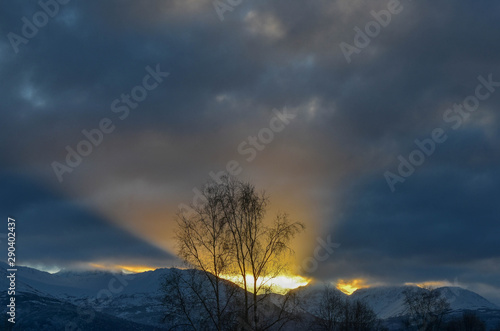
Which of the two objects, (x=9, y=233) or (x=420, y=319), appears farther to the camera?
(x=420, y=319)

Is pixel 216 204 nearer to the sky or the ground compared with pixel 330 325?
nearer to the sky

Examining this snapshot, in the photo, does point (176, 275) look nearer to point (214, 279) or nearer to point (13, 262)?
point (214, 279)

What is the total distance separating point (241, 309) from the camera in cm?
4709

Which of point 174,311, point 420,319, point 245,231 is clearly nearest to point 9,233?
point 174,311

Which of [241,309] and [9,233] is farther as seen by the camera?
[9,233]

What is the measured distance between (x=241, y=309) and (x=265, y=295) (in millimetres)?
2947

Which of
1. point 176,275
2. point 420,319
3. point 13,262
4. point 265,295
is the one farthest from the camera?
point 420,319

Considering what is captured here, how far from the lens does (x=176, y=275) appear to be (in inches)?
1804

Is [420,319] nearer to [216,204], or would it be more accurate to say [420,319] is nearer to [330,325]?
[330,325]

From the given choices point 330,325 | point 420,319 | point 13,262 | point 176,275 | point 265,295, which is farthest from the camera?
point 420,319

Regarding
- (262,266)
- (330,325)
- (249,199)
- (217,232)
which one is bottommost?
(330,325)

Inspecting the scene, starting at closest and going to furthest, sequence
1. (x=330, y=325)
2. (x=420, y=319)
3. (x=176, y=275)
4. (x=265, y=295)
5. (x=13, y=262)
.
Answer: (x=176, y=275) → (x=265, y=295) → (x=13, y=262) → (x=330, y=325) → (x=420, y=319)

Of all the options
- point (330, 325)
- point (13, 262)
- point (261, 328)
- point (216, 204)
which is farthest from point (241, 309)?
point (330, 325)

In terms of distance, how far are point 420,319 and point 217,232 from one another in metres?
128
